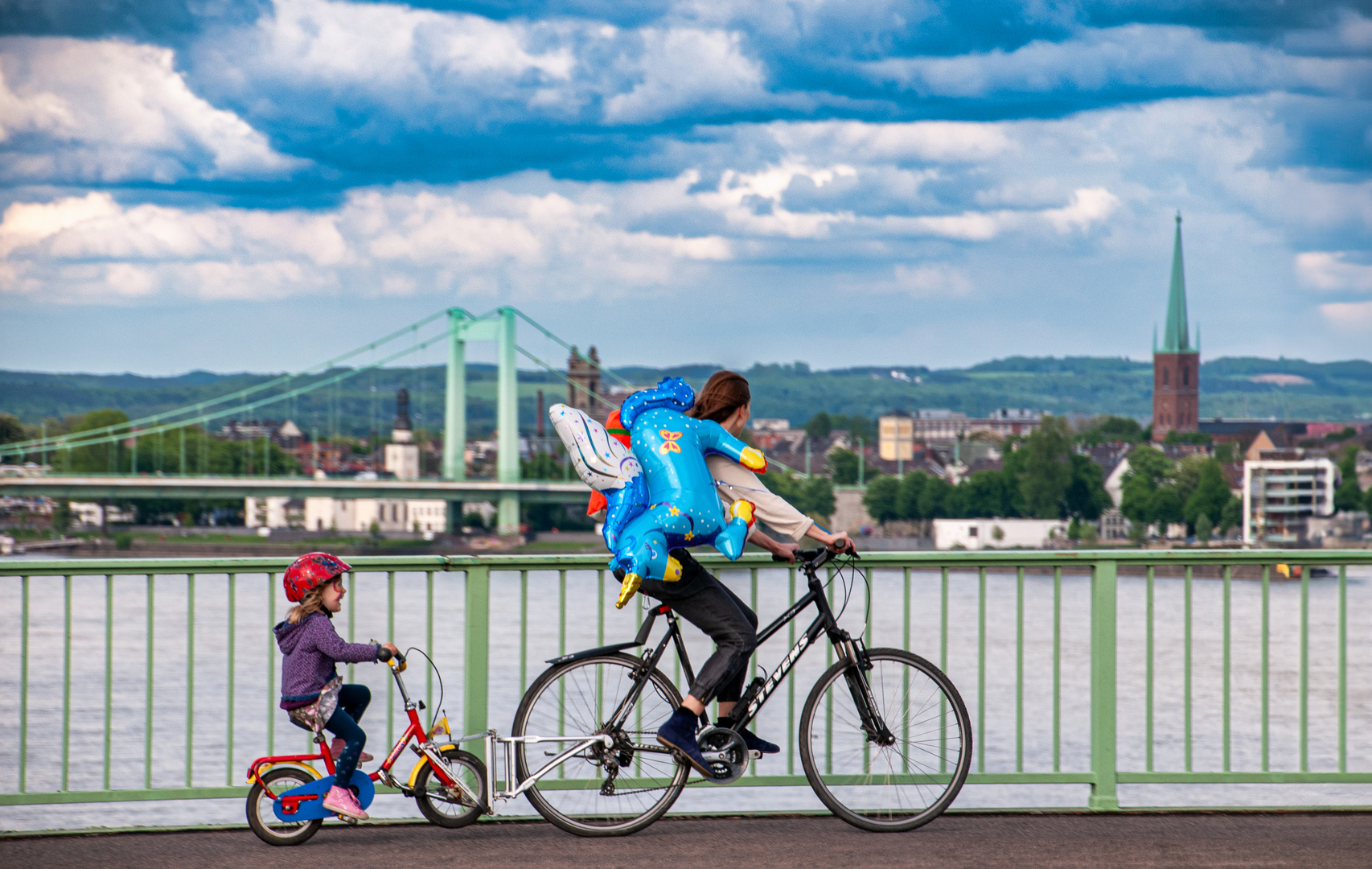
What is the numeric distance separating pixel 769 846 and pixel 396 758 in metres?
0.85

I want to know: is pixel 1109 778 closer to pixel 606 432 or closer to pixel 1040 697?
pixel 606 432

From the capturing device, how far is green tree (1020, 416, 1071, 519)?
6531 cm

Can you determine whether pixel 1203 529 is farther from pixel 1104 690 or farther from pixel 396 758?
pixel 396 758

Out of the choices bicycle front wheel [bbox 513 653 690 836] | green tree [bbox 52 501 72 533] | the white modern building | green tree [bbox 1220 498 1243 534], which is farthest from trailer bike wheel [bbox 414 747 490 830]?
green tree [bbox 1220 498 1243 534]

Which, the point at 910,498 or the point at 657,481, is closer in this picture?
the point at 657,481

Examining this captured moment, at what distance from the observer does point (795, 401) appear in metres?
92.5

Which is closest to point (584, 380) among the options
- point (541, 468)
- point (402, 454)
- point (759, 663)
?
point (402, 454)

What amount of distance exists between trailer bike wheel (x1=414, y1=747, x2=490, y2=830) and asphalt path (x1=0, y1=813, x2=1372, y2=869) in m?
0.04

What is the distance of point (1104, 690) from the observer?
3775 mm

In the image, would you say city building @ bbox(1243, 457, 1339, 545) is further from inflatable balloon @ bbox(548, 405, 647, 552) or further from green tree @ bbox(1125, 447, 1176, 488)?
inflatable balloon @ bbox(548, 405, 647, 552)

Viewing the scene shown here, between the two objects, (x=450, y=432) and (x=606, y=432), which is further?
(x=450, y=432)

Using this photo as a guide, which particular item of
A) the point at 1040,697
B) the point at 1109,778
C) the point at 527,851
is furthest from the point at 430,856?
the point at 1040,697

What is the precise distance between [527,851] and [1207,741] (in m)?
16.1

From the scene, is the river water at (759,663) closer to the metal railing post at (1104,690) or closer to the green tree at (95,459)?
the metal railing post at (1104,690)
